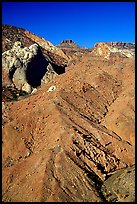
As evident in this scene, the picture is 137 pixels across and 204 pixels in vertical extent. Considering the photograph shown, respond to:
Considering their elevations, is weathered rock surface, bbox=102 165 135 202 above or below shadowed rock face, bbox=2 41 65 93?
below

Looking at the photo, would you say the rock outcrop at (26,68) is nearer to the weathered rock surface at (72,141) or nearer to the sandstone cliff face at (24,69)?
the sandstone cliff face at (24,69)

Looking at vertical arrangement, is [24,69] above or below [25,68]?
below

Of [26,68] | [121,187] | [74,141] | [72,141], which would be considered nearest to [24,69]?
[26,68]

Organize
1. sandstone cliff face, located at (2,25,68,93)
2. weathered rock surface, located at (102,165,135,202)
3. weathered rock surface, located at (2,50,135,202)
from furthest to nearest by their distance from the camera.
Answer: sandstone cliff face, located at (2,25,68,93)
weathered rock surface, located at (2,50,135,202)
weathered rock surface, located at (102,165,135,202)

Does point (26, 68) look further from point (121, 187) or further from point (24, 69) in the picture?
point (121, 187)

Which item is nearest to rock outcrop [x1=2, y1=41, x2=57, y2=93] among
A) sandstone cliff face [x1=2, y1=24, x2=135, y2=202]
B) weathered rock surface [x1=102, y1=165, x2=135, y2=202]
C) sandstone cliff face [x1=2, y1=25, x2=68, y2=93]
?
sandstone cliff face [x1=2, y1=25, x2=68, y2=93]

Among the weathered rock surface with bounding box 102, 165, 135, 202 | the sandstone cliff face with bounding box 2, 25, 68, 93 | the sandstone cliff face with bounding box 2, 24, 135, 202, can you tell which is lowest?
the weathered rock surface with bounding box 102, 165, 135, 202

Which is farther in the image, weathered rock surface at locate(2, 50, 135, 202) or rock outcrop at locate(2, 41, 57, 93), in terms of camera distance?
rock outcrop at locate(2, 41, 57, 93)

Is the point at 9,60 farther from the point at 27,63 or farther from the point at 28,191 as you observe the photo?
the point at 28,191

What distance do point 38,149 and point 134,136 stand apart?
31.7 ft

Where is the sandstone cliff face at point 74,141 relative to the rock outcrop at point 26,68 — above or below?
below

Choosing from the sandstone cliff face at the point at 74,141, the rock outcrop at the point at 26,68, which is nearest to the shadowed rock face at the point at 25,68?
the rock outcrop at the point at 26,68

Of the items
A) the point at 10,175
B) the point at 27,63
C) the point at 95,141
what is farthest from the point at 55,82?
the point at 10,175

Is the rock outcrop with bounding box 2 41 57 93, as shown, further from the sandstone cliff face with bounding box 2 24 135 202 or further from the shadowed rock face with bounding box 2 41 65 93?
the sandstone cliff face with bounding box 2 24 135 202
